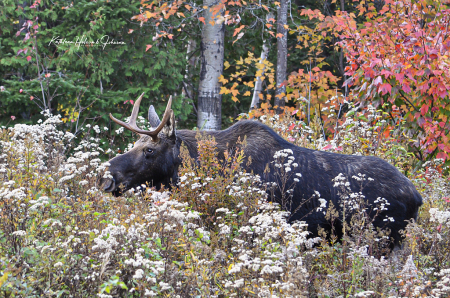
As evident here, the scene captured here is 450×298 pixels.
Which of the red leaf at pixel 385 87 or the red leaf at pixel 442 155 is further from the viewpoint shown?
the red leaf at pixel 385 87

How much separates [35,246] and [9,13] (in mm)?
8298

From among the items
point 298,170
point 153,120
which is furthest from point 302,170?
point 153,120

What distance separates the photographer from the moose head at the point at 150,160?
562cm

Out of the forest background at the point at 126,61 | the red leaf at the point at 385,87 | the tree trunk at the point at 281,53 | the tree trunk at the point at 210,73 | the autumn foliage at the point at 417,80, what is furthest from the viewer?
the tree trunk at the point at 281,53

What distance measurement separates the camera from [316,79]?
12547 millimetres

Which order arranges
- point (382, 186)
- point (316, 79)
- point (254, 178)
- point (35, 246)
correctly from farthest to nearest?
point (316, 79)
point (382, 186)
point (254, 178)
point (35, 246)

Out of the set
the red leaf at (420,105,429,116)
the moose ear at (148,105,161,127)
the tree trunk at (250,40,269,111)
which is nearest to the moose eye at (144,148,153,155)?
the moose ear at (148,105,161,127)

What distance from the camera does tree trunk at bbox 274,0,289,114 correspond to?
460 inches

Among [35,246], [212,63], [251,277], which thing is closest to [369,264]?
[251,277]

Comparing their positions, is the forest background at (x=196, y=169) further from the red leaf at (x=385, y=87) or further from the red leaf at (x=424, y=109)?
the red leaf at (x=424, y=109)

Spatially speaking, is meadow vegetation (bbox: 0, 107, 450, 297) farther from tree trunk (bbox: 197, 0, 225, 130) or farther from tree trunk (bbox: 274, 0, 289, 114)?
tree trunk (bbox: 274, 0, 289, 114)

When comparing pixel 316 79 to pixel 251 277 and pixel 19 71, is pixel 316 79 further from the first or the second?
pixel 251 277

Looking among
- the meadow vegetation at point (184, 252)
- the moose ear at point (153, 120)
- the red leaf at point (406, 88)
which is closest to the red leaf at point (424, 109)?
the red leaf at point (406, 88)

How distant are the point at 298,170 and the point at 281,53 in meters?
7.34
